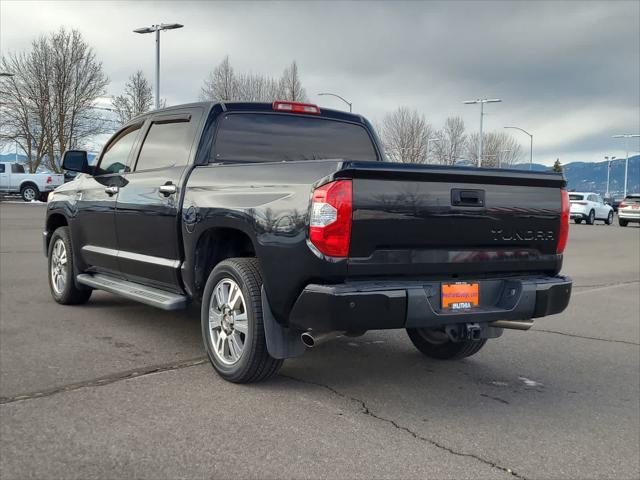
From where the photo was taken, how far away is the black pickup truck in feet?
12.3

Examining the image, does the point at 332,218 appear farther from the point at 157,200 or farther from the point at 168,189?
the point at 157,200

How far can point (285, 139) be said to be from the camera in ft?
18.3

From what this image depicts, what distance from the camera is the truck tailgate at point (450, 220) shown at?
3.76 m

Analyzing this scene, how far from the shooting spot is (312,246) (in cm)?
374

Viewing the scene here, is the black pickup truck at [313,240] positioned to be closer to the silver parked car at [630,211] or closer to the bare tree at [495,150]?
the silver parked car at [630,211]

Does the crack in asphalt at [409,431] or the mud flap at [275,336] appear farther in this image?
the mud flap at [275,336]

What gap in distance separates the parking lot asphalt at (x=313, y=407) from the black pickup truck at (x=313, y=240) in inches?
15.1

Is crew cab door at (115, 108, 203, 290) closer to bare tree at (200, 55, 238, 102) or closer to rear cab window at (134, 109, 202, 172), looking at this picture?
rear cab window at (134, 109, 202, 172)

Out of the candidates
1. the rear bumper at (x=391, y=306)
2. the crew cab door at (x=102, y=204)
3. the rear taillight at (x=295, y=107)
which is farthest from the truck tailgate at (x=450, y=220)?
the crew cab door at (x=102, y=204)

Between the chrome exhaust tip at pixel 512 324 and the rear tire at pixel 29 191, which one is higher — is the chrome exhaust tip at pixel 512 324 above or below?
below

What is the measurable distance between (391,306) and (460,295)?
1.76ft

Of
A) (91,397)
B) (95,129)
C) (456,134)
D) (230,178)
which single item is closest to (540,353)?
(230,178)

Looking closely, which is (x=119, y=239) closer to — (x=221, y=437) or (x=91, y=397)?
(x=91, y=397)

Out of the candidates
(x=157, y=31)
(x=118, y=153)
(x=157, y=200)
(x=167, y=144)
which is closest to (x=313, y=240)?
(x=157, y=200)
